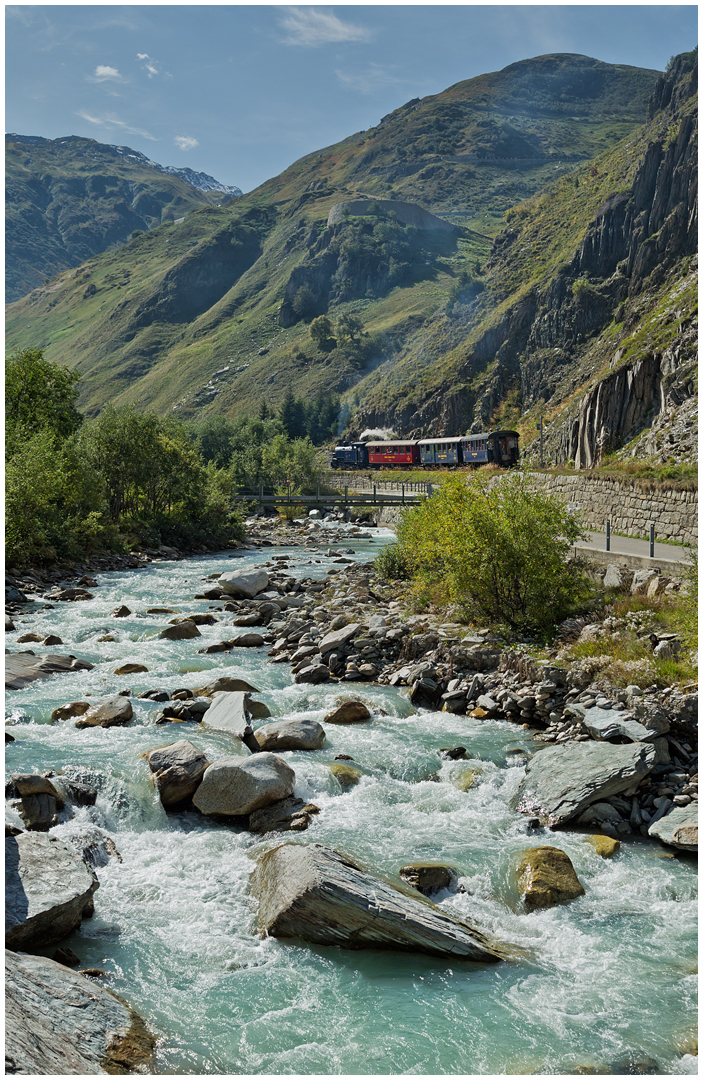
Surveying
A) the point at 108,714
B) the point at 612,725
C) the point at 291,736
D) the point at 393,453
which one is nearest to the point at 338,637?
the point at 291,736

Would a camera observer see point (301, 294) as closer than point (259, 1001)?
No

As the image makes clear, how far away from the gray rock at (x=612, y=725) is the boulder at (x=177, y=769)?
573 centimetres

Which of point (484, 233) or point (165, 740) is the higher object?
point (484, 233)

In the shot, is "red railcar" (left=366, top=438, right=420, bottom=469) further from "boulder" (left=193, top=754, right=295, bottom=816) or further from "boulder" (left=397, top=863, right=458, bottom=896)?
"boulder" (left=397, top=863, right=458, bottom=896)

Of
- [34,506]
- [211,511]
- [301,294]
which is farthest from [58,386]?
[301,294]

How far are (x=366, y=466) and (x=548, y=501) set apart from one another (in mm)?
68026

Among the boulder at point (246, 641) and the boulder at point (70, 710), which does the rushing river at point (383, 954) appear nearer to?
the boulder at point (70, 710)

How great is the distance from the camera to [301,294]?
549 feet

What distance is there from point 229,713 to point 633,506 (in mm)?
16804

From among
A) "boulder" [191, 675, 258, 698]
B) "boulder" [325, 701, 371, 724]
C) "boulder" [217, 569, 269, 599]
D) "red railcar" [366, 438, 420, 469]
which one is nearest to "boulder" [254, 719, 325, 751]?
"boulder" [325, 701, 371, 724]

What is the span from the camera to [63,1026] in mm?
4855

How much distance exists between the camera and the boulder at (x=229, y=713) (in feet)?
36.5

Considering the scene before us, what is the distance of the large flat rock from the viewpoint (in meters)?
13.3

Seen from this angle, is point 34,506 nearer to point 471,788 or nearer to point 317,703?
point 317,703
